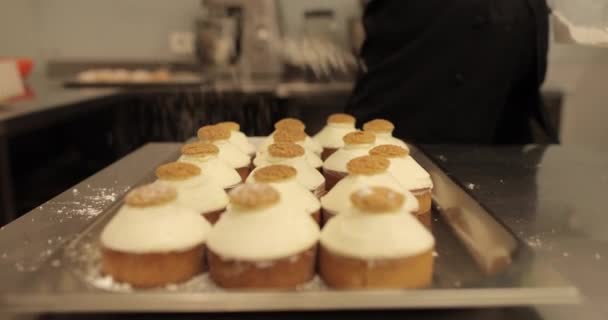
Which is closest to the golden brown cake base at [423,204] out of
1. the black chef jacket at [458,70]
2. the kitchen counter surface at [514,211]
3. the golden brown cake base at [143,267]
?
the kitchen counter surface at [514,211]

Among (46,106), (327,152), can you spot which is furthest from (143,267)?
(46,106)

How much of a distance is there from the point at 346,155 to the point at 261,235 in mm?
484

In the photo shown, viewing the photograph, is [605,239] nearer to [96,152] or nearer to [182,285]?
[182,285]

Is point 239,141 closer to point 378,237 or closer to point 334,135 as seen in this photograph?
point 334,135

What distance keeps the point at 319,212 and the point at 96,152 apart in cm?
197

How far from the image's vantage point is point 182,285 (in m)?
0.86

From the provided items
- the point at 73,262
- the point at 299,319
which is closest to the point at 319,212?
the point at 299,319

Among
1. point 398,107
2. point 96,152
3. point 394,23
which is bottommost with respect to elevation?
point 96,152

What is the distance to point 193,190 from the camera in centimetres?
105

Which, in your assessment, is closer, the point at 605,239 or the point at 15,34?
the point at 605,239

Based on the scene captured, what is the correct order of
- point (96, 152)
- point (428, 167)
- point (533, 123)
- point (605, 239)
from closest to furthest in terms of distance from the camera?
1. point (605, 239)
2. point (428, 167)
3. point (533, 123)
4. point (96, 152)

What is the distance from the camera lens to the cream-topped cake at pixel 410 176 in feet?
3.81

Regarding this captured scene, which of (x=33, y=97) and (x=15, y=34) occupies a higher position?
(x=15, y=34)

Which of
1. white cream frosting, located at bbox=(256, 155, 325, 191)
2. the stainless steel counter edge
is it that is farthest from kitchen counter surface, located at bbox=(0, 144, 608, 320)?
white cream frosting, located at bbox=(256, 155, 325, 191)
